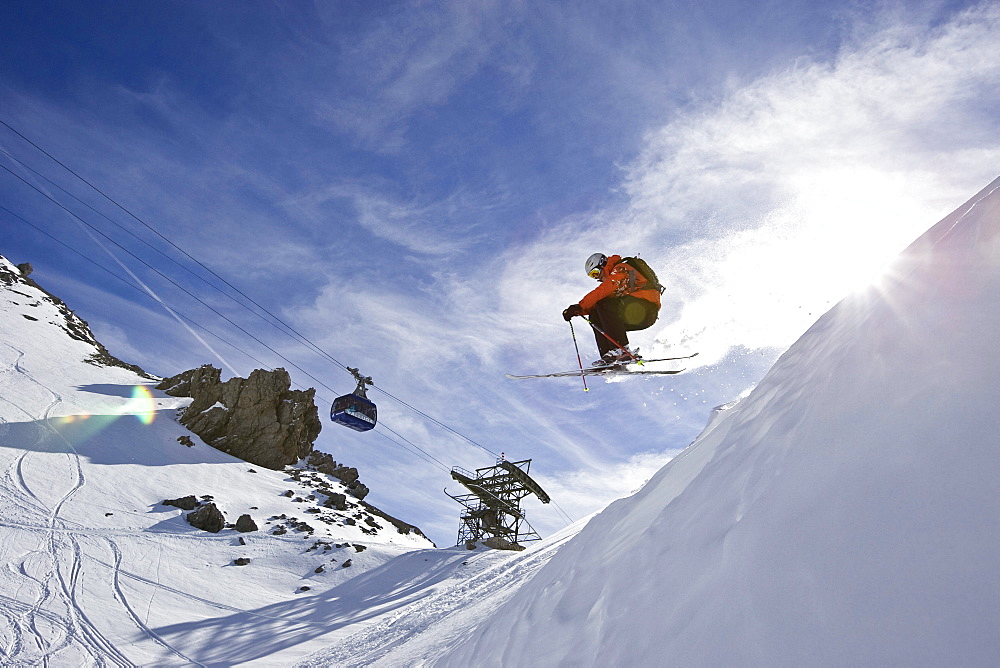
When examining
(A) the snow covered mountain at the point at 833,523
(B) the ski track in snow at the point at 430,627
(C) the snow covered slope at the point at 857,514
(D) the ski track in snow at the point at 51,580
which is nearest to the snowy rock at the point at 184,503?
(D) the ski track in snow at the point at 51,580

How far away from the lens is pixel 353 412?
31.0 metres

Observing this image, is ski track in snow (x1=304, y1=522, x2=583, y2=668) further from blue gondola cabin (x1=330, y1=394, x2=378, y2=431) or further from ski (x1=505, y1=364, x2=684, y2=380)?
blue gondola cabin (x1=330, y1=394, x2=378, y2=431)

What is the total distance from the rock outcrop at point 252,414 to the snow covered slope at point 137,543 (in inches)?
69.7

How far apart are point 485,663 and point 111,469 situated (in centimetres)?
2987

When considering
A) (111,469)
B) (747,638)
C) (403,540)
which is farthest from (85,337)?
(747,638)

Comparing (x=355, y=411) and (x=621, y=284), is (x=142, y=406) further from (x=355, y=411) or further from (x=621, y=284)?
(x=621, y=284)

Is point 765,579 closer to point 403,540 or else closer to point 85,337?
point 403,540

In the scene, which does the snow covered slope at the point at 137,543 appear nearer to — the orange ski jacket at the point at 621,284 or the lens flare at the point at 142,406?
the lens flare at the point at 142,406

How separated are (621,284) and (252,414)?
40.3 metres

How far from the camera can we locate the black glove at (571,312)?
9.45 m

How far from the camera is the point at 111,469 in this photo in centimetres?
2617

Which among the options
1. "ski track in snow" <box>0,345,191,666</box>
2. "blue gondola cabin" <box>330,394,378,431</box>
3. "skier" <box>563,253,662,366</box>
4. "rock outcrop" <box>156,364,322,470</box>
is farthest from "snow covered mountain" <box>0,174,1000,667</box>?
"rock outcrop" <box>156,364,322,470</box>

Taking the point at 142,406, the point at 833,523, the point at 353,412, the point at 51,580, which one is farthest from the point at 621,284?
the point at 142,406

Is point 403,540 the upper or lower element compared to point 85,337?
lower
